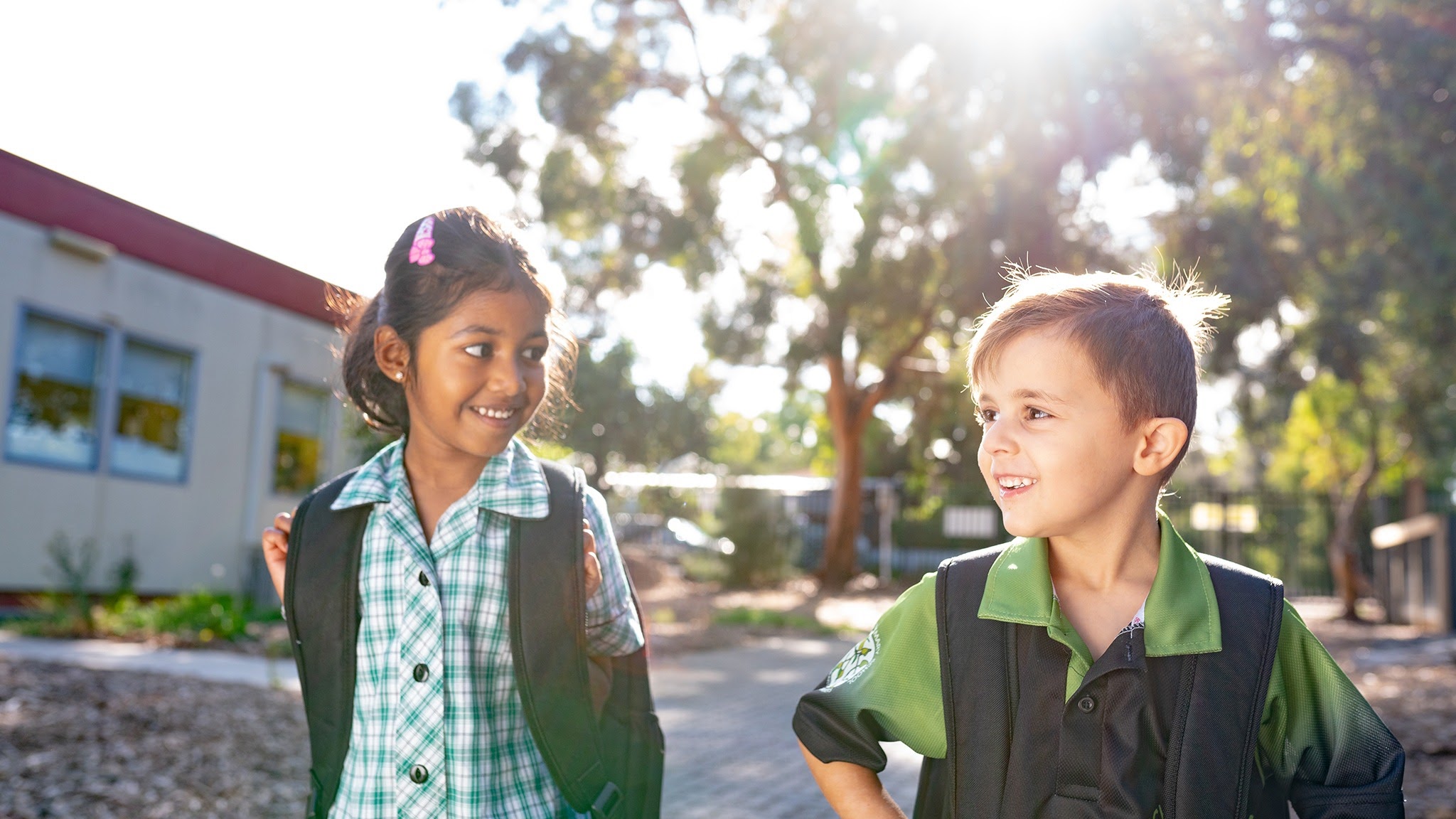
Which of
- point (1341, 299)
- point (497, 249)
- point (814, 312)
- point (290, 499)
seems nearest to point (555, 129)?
point (814, 312)

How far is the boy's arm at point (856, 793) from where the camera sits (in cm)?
163

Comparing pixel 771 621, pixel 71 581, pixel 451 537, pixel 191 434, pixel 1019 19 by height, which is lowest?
pixel 771 621

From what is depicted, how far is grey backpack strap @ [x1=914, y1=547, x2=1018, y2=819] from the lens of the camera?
1585mm

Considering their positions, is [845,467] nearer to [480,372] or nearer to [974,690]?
[480,372]

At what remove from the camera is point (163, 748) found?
15.8 feet

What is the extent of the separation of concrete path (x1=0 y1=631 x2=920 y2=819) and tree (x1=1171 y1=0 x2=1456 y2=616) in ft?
17.3

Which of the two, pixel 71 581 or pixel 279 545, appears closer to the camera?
pixel 279 545

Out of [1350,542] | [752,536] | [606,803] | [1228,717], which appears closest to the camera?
[1228,717]

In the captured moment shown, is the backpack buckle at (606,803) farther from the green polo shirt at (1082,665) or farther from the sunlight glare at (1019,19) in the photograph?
the sunlight glare at (1019,19)

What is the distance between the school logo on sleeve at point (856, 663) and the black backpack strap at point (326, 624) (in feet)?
2.78

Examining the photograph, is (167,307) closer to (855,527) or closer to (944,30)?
(944,30)

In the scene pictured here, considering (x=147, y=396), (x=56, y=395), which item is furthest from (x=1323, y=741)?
(x=147, y=396)

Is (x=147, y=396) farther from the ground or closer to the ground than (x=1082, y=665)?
farther from the ground

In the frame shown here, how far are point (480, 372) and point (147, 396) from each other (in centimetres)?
962
